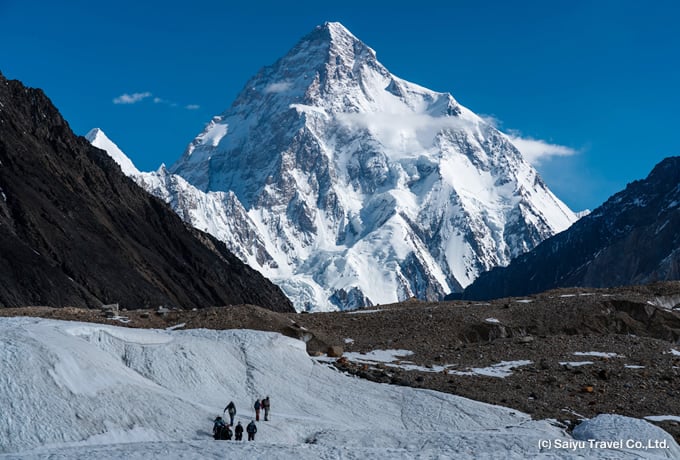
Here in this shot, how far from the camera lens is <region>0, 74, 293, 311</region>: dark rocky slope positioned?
316 feet

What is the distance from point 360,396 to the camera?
37.8 metres

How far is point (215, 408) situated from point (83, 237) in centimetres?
8361

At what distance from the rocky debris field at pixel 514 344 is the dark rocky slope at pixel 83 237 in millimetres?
46742

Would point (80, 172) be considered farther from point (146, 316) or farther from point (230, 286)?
point (146, 316)

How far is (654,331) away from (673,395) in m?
17.0

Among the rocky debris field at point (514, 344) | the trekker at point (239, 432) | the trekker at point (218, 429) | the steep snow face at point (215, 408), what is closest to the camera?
the steep snow face at point (215, 408)

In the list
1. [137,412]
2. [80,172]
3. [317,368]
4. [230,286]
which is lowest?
[137,412]

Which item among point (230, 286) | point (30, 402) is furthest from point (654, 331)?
point (230, 286)

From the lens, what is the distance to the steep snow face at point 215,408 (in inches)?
1051

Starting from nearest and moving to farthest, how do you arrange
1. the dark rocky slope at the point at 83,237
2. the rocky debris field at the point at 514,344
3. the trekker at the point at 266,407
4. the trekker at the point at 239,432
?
the trekker at the point at 239,432 < the trekker at the point at 266,407 < the rocky debris field at the point at 514,344 < the dark rocky slope at the point at 83,237

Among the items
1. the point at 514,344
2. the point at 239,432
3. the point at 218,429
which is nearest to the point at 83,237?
the point at 514,344

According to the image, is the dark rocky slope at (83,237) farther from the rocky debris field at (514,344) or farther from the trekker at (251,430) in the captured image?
the trekker at (251,430)

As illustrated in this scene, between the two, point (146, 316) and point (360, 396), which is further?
point (146, 316)

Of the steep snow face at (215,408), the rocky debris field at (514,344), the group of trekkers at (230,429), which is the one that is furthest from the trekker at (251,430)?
the rocky debris field at (514,344)
